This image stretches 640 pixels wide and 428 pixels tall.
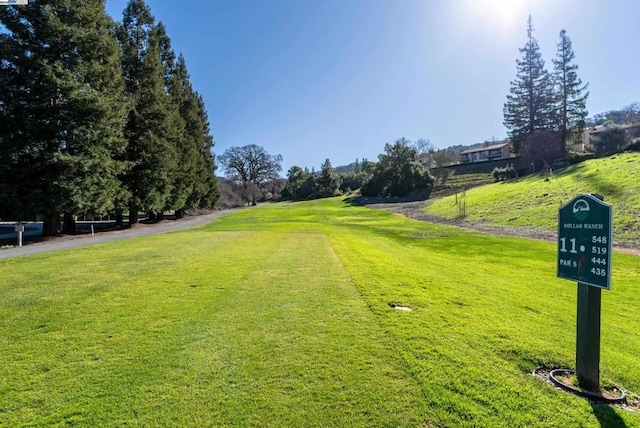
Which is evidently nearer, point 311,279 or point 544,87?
point 311,279

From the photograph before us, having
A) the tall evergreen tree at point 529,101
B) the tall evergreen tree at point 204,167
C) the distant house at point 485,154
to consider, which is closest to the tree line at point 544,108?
the tall evergreen tree at point 529,101

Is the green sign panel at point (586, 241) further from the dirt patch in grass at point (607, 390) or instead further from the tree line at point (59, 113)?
the tree line at point (59, 113)

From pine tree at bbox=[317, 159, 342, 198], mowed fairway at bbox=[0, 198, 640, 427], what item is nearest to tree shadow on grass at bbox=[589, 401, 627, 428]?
mowed fairway at bbox=[0, 198, 640, 427]

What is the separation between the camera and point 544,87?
2302 inches

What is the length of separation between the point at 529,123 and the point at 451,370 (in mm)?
67425

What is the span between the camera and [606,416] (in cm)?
299

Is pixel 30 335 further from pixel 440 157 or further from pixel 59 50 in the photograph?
pixel 440 157

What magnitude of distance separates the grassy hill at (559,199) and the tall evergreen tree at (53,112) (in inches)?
1082

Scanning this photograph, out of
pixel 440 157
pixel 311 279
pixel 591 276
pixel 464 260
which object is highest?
pixel 440 157

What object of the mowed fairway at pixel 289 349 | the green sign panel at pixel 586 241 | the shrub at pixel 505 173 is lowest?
the mowed fairway at pixel 289 349

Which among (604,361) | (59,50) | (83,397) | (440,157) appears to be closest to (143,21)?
(59,50)

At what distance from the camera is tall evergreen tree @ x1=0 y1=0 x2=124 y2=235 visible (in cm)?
1700

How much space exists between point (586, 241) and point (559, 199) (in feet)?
93.8

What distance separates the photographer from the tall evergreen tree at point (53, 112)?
1700cm
